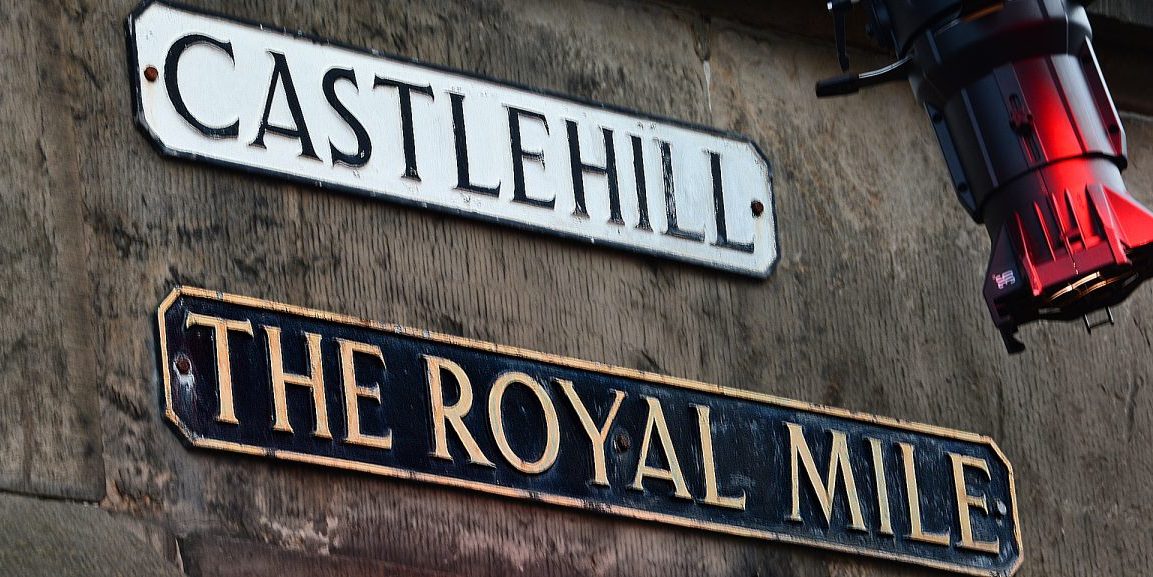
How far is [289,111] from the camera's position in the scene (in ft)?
16.9

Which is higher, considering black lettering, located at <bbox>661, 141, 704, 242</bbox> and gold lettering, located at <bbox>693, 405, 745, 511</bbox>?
black lettering, located at <bbox>661, 141, 704, 242</bbox>

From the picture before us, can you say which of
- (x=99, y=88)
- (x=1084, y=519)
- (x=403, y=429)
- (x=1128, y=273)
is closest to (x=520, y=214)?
(x=403, y=429)

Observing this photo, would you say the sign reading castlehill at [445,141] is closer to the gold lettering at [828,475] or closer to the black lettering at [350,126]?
the black lettering at [350,126]

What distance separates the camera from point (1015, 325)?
515 cm

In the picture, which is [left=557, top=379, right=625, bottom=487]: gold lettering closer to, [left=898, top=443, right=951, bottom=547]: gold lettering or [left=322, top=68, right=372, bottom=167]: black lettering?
[left=322, top=68, right=372, bottom=167]: black lettering

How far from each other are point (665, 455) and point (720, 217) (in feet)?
2.29

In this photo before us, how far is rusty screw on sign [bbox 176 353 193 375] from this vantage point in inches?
188

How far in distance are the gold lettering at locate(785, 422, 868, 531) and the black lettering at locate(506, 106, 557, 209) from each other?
32.9 inches

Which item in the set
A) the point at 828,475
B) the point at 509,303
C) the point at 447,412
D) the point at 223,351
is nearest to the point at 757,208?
the point at 828,475

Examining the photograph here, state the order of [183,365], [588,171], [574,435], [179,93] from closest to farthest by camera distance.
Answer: [183,365], [179,93], [574,435], [588,171]

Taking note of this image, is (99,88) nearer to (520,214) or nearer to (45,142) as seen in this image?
(45,142)

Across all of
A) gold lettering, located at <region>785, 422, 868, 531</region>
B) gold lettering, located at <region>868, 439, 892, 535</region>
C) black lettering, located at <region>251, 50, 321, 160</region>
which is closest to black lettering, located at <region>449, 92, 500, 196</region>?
black lettering, located at <region>251, 50, 321, 160</region>

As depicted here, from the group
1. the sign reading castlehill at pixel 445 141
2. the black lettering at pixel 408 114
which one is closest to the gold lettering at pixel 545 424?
the sign reading castlehill at pixel 445 141

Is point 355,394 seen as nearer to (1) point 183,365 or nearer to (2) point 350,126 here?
(1) point 183,365
